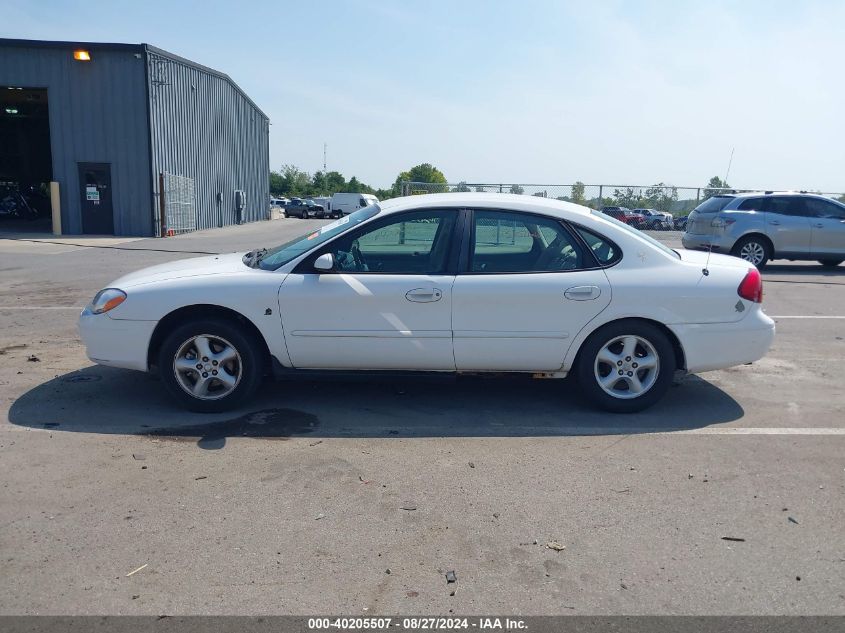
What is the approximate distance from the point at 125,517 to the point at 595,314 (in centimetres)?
332

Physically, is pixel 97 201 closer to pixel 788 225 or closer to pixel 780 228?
pixel 780 228

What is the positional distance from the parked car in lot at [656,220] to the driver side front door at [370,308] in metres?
20.4

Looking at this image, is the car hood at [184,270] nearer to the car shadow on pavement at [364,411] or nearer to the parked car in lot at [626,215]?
the car shadow on pavement at [364,411]

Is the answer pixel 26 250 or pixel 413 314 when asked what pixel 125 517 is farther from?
pixel 26 250

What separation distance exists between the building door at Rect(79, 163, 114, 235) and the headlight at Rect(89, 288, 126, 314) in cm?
2253

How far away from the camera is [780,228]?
15.3 metres

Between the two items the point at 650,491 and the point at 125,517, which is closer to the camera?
the point at 125,517

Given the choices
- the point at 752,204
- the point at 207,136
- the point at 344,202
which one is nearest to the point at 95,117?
the point at 207,136

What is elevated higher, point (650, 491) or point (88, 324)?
point (88, 324)

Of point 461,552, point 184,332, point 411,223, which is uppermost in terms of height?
point 411,223

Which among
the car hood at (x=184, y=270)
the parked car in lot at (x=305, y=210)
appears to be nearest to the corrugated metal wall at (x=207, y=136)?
the parked car in lot at (x=305, y=210)

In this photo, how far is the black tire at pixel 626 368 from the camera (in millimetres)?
5254

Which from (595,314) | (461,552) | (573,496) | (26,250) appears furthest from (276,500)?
(26,250)

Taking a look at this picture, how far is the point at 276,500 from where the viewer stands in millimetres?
3928
